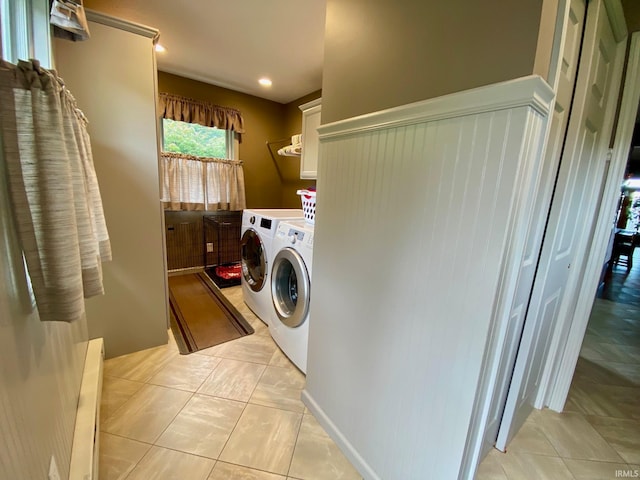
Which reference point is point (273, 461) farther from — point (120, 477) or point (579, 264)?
point (579, 264)

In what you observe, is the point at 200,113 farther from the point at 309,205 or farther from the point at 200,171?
the point at 309,205

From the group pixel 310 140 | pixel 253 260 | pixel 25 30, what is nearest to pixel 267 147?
pixel 310 140

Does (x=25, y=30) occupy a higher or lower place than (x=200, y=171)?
higher

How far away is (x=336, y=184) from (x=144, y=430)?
5.15 ft

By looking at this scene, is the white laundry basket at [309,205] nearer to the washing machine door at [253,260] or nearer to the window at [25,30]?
the washing machine door at [253,260]

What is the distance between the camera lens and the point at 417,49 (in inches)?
34.5

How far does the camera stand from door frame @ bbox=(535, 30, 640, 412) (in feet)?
4.40

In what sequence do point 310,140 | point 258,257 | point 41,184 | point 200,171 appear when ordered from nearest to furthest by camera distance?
1. point 41,184
2. point 258,257
3. point 310,140
4. point 200,171

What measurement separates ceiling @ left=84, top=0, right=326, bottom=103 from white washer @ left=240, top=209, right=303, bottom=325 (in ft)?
4.82

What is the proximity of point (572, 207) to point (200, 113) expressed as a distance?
3.59m

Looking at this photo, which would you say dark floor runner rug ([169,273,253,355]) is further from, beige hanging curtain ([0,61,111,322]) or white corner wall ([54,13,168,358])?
beige hanging curtain ([0,61,111,322])

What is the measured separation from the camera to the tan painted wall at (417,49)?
0.68 meters

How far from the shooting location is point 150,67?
173cm

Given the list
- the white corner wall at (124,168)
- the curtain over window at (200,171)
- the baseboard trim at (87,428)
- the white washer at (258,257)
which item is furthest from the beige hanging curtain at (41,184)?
the curtain over window at (200,171)
